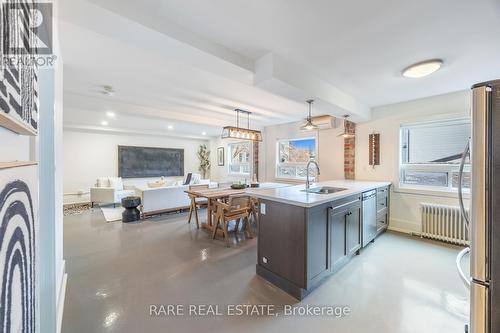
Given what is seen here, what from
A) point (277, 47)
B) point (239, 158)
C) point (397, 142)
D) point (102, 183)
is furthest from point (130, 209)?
point (397, 142)

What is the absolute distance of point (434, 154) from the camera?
3744mm

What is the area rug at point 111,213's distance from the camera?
4785mm

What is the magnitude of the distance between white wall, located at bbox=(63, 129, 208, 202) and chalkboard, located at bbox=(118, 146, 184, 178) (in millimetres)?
191

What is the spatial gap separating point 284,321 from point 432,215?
3.30 m

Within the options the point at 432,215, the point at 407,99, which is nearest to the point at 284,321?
the point at 432,215

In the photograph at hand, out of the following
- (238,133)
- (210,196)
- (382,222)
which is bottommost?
(382,222)

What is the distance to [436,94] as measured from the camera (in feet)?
11.5

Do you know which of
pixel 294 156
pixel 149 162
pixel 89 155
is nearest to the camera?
pixel 294 156

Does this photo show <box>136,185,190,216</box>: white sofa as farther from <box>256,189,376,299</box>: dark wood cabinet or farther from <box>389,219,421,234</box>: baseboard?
<box>389,219,421,234</box>: baseboard

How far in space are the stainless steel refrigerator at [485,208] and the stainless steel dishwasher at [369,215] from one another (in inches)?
79.3

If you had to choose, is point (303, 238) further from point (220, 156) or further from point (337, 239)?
point (220, 156)

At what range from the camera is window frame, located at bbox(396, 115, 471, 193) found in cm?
347

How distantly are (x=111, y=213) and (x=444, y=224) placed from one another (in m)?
6.83

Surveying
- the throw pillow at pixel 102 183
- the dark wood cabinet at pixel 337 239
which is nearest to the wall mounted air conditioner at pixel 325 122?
the dark wood cabinet at pixel 337 239
